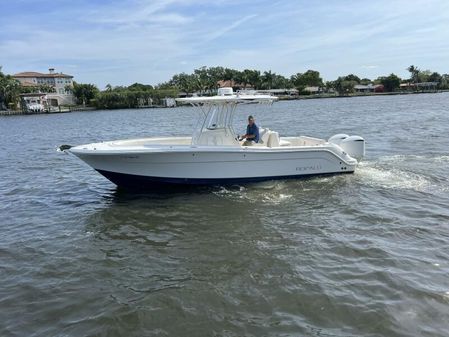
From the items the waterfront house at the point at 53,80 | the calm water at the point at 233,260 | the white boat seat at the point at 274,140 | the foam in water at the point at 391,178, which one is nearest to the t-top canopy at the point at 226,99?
the white boat seat at the point at 274,140

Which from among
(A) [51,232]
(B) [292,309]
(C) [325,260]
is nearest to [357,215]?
(C) [325,260]

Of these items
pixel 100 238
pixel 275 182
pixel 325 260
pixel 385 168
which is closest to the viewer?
pixel 325 260

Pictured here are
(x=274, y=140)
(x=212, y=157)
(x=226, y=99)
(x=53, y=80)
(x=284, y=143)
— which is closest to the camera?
(x=212, y=157)

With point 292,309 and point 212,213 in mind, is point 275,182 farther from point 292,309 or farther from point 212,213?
point 292,309

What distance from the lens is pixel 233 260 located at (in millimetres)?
8062

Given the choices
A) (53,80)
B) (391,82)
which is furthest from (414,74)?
(53,80)

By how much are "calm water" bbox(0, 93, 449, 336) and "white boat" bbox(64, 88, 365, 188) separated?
19.4 inches

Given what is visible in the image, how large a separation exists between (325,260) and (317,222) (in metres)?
2.21

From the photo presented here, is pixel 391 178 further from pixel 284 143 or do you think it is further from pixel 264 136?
pixel 264 136

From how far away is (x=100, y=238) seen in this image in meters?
9.62

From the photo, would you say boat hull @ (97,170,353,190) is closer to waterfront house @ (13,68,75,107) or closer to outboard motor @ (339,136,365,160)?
outboard motor @ (339,136,365,160)

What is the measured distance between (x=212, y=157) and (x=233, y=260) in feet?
16.0

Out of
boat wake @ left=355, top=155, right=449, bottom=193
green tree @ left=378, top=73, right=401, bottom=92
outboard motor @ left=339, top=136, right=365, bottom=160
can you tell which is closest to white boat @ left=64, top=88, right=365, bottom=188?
outboard motor @ left=339, top=136, right=365, bottom=160

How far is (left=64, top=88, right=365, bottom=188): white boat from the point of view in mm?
12172
